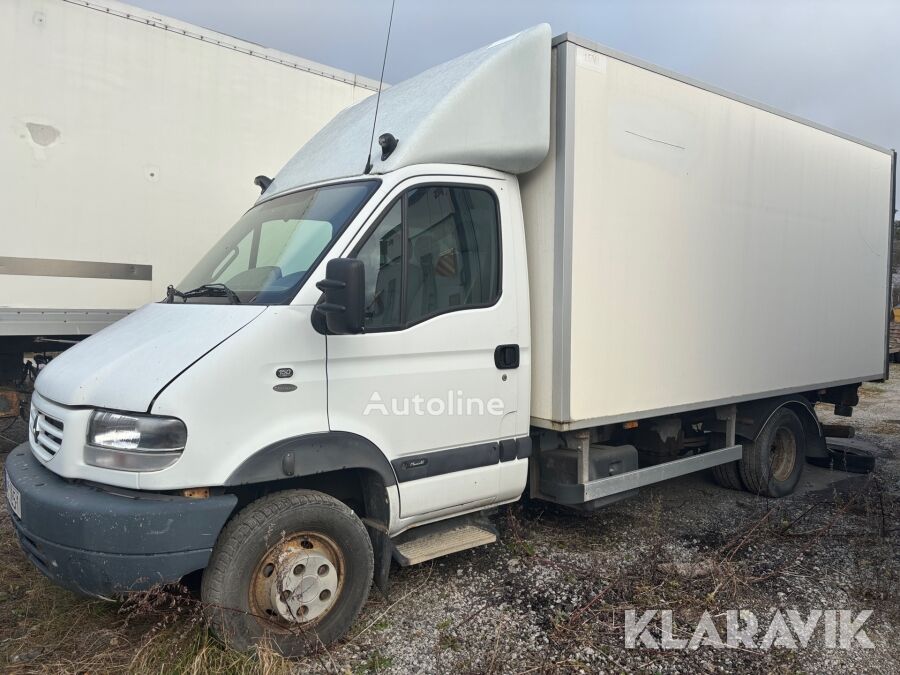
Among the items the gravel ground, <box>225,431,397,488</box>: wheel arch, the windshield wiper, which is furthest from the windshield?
the gravel ground

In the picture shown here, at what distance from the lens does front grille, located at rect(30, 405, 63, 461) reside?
3.21 metres

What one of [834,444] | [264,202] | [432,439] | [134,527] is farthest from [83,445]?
[834,444]

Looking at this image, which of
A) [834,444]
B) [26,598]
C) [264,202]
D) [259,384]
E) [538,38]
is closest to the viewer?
[259,384]

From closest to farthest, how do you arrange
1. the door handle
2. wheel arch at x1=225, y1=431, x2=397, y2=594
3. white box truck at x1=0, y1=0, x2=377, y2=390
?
wheel arch at x1=225, y1=431, x2=397, y2=594 → the door handle → white box truck at x1=0, y1=0, x2=377, y2=390

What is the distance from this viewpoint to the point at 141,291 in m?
5.94

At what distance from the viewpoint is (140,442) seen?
2969mm

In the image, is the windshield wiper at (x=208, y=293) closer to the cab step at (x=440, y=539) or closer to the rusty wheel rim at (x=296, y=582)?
the rusty wheel rim at (x=296, y=582)

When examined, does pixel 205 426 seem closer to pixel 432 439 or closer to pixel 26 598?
pixel 432 439

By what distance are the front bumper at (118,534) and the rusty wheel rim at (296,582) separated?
12.6 inches

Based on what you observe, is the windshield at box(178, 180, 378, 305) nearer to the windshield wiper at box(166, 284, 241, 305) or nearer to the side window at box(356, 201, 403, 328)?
the windshield wiper at box(166, 284, 241, 305)

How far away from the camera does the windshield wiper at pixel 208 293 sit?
3518 millimetres

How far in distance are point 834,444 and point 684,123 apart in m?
5.49

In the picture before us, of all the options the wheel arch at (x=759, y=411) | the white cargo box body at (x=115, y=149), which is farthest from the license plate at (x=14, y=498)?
the wheel arch at (x=759, y=411)

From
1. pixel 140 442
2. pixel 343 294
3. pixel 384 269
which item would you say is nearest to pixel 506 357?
pixel 384 269
